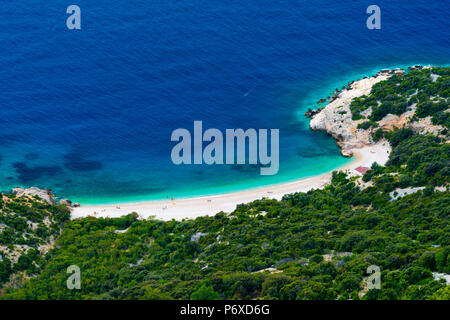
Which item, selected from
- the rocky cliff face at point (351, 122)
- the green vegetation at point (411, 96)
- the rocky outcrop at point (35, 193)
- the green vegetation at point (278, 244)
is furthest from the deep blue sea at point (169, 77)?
the green vegetation at point (278, 244)

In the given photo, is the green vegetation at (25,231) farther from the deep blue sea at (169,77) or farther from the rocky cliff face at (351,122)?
the rocky cliff face at (351,122)

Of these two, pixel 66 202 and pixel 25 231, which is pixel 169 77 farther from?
pixel 25 231

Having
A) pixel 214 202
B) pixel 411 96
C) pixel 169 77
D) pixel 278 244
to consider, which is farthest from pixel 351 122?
pixel 278 244

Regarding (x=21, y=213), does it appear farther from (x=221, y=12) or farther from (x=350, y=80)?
(x=221, y=12)

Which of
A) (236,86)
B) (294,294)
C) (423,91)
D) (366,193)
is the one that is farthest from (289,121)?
(294,294)

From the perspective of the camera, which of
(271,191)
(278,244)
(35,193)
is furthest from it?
(271,191)

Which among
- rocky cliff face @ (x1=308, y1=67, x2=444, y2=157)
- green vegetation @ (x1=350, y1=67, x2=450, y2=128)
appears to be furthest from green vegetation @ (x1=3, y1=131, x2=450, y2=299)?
green vegetation @ (x1=350, y1=67, x2=450, y2=128)

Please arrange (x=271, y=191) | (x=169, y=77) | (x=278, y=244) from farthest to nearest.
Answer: (x=169, y=77) < (x=271, y=191) < (x=278, y=244)
